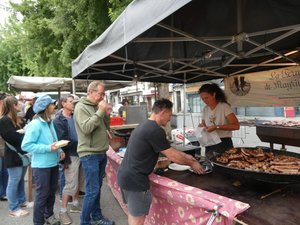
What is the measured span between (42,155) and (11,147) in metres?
1.12

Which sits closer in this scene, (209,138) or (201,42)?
(201,42)

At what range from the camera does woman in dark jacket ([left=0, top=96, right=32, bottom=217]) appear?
385 cm

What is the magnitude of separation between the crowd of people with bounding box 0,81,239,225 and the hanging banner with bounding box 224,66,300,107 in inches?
70.1

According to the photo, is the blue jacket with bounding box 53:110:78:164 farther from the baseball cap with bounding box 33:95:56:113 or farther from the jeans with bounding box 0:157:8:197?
the jeans with bounding box 0:157:8:197

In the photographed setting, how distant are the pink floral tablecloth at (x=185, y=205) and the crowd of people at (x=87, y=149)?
181 mm

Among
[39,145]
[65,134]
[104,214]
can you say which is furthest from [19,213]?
[39,145]

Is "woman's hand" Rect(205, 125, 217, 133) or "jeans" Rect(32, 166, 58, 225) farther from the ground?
"woman's hand" Rect(205, 125, 217, 133)

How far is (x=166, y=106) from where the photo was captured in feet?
7.50

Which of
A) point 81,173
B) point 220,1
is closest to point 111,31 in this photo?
point 220,1

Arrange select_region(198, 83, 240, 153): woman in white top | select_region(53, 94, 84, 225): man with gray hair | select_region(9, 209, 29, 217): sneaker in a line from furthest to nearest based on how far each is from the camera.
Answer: select_region(9, 209, 29, 217): sneaker < select_region(53, 94, 84, 225): man with gray hair < select_region(198, 83, 240, 153): woman in white top

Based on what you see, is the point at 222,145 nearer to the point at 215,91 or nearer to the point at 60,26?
the point at 215,91

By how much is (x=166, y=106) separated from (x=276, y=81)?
336cm

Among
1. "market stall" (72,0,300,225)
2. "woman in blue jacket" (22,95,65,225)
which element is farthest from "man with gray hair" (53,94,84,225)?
"market stall" (72,0,300,225)

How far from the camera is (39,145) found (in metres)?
3.15
